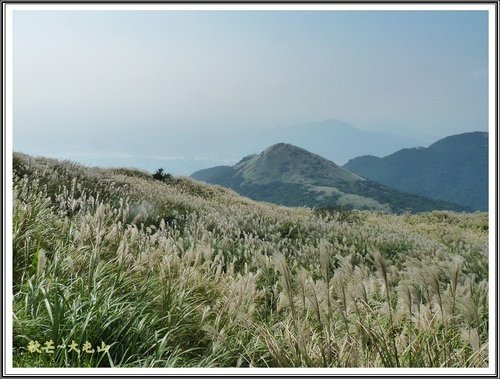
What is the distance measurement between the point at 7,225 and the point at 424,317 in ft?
11.6

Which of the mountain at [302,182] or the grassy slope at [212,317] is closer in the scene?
the grassy slope at [212,317]

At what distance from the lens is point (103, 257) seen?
544 cm

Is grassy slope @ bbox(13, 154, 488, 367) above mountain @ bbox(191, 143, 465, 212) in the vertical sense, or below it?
below

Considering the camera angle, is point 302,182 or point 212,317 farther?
point 302,182

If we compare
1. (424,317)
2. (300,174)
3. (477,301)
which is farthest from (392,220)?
(300,174)

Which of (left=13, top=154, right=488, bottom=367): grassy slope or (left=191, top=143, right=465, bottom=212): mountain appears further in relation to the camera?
(left=191, top=143, right=465, bottom=212): mountain

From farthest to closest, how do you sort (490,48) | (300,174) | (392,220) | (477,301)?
(300,174) < (392,220) < (477,301) < (490,48)

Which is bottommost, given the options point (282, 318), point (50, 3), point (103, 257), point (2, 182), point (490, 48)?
point (282, 318)

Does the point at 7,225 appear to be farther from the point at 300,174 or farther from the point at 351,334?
the point at 300,174

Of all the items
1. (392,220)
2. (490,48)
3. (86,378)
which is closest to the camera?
(86,378)

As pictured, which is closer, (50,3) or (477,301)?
(50,3)

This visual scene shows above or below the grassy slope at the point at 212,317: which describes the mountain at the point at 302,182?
above

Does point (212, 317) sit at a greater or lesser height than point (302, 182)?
lesser

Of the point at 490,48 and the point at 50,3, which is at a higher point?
the point at 50,3
